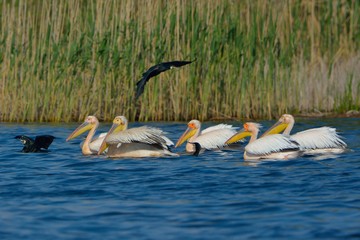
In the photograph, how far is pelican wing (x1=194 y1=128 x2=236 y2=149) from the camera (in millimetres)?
11180

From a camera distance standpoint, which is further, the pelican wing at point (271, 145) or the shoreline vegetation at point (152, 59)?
the shoreline vegetation at point (152, 59)

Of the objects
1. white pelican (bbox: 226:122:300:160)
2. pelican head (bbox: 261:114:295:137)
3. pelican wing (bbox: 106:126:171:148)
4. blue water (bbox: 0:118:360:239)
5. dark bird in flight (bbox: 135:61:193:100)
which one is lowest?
blue water (bbox: 0:118:360:239)

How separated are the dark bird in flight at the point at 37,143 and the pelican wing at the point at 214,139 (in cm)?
176

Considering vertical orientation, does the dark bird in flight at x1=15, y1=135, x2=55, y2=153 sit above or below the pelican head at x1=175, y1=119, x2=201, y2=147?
below

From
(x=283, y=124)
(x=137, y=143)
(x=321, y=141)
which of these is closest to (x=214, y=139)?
(x=283, y=124)

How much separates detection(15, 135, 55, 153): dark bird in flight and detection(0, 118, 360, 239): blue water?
3.9 inches

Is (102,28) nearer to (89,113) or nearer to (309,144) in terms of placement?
(89,113)

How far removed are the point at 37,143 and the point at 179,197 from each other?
3866 mm

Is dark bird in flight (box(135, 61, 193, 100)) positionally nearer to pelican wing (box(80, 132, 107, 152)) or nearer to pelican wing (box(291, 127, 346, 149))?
pelican wing (box(80, 132, 107, 152))

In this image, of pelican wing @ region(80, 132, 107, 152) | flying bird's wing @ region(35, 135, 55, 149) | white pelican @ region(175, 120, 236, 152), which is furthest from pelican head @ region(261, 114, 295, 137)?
flying bird's wing @ region(35, 135, 55, 149)

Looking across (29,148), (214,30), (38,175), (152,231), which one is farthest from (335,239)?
(214,30)

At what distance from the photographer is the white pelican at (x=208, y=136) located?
36.7 ft

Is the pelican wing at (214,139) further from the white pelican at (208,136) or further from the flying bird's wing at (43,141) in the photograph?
the flying bird's wing at (43,141)

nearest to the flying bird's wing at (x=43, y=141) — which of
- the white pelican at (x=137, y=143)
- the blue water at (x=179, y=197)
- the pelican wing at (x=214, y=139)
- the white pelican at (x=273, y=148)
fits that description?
the blue water at (x=179, y=197)
